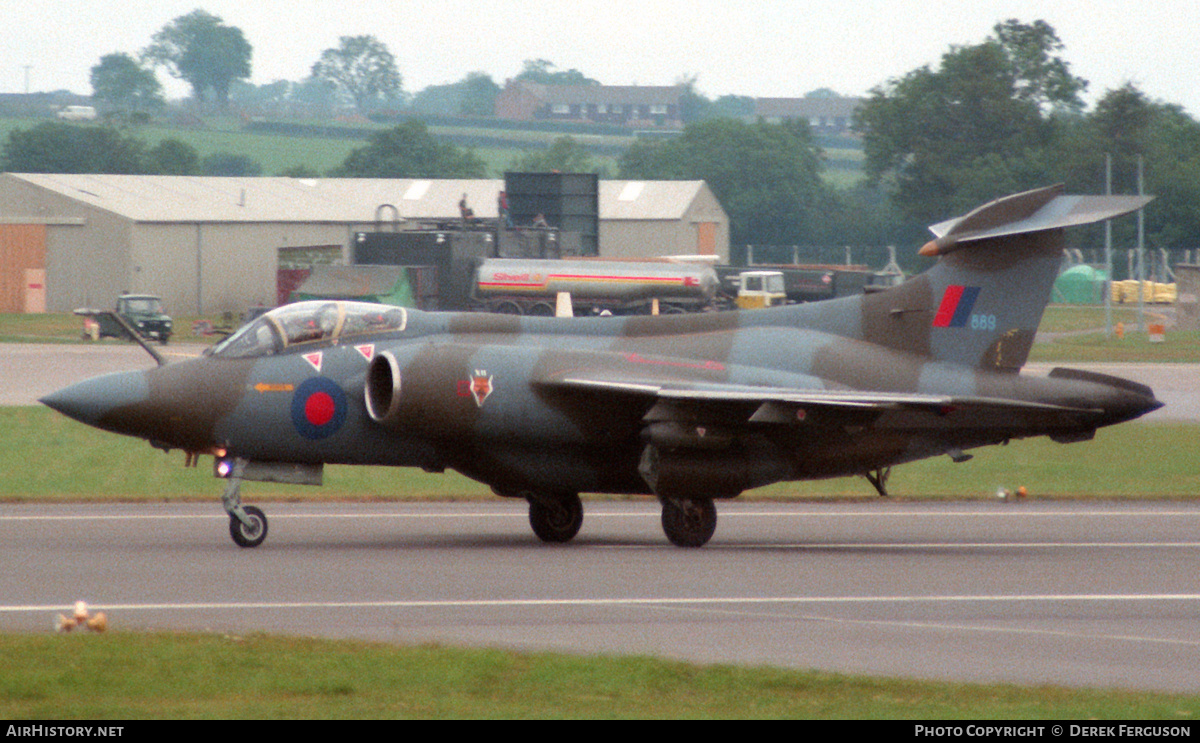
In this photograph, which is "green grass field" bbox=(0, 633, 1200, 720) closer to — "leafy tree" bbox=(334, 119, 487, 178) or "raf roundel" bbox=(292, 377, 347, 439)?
"raf roundel" bbox=(292, 377, 347, 439)

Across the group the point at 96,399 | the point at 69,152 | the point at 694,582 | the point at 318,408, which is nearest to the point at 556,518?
the point at 318,408

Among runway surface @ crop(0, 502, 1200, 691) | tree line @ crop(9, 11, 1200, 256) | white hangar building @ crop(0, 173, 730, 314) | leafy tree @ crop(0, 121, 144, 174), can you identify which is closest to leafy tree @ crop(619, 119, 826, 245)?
tree line @ crop(9, 11, 1200, 256)

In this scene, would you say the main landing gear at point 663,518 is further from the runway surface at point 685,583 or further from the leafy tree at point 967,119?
the leafy tree at point 967,119

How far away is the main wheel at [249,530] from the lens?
51.0 ft

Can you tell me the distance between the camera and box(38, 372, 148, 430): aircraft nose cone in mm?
15320

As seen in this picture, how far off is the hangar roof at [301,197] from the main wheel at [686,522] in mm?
55499

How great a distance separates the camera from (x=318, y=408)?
15891mm

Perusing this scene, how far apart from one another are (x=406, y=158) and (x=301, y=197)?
4840cm

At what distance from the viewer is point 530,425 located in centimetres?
1612

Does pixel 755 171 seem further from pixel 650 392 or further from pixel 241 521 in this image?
pixel 241 521

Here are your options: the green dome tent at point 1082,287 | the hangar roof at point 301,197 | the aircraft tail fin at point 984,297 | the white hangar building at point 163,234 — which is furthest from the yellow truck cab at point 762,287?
the aircraft tail fin at point 984,297

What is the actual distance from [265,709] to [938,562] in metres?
8.91

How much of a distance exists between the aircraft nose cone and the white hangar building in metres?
43.2

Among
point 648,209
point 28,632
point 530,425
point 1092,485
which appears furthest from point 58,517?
point 648,209
